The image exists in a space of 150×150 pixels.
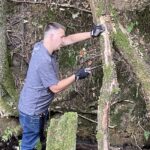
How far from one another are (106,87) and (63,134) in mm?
870

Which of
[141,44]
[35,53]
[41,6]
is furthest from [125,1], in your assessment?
[35,53]

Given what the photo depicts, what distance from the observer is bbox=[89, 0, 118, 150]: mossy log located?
4504 mm

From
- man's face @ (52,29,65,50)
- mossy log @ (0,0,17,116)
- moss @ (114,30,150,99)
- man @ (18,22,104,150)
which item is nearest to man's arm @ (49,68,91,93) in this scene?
man @ (18,22,104,150)

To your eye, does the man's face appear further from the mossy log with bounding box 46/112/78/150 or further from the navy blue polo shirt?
the mossy log with bounding box 46/112/78/150

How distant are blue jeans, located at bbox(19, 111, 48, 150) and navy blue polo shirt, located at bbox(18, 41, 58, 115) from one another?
0.29 ft

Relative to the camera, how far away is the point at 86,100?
6.99 m

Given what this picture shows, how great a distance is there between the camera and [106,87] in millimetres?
4688

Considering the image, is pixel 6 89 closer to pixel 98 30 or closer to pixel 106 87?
pixel 98 30

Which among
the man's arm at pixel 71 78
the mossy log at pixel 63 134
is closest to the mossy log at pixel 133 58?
the man's arm at pixel 71 78

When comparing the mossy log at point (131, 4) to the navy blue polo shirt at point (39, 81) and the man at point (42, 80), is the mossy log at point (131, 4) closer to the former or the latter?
the man at point (42, 80)

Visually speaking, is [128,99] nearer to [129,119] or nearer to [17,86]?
[129,119]

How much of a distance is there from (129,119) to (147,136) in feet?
1.15

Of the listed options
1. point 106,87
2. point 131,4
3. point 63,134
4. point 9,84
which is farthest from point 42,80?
point 131,4

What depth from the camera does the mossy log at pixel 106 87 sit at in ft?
14.8
